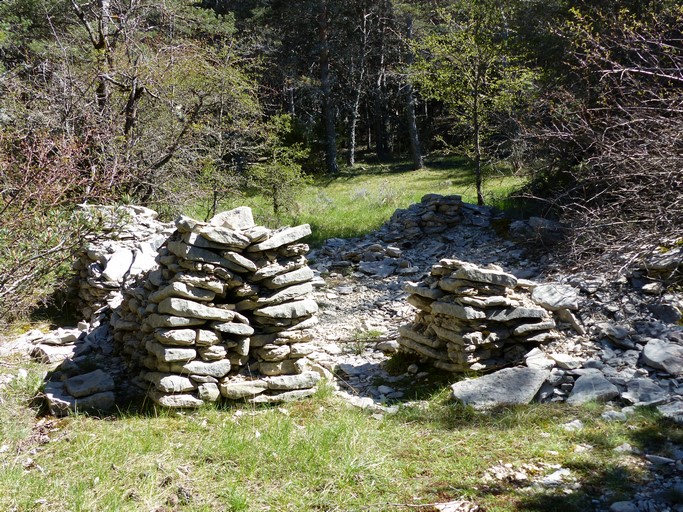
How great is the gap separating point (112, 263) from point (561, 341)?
5.75 m

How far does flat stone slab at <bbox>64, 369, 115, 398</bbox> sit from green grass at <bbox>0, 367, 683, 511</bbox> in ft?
1.17

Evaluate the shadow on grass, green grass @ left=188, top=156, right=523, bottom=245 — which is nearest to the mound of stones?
green grass @ left=188, top=156, right=523, bottom=245

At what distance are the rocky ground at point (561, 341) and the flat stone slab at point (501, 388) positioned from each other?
0.21 m

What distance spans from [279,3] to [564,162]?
19.7 meters

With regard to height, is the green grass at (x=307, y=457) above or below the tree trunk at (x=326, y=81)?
below

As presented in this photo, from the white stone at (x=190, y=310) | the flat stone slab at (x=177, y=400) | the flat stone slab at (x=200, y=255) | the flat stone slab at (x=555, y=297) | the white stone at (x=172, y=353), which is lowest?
the flat stone slab at (x=177, y=400)

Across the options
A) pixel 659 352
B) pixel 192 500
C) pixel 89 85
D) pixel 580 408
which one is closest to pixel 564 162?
pixel 659 352

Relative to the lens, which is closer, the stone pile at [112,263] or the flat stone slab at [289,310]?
the flat stone slab at [289,310]

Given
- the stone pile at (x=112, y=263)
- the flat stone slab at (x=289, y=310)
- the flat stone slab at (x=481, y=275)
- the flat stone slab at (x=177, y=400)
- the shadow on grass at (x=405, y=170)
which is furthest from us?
the shadow on grass at (x=405, y=170)

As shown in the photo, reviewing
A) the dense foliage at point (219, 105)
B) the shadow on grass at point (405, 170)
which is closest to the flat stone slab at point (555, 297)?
the dense foliage at point (219, 105)

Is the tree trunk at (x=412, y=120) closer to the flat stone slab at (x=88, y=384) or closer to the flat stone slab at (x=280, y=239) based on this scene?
the flat stone slab at (x=280, y=239)

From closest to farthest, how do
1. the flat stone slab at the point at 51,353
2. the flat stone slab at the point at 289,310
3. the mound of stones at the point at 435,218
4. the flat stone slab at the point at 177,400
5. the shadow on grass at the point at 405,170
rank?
the flat stone slab at the point at 177,400 → the flat stone slab at the point at 289,310 → the flat stone slab at the point at 51,353 → the mound of stones at the point at 435,218 → the shadow on grass at the point at 405,170

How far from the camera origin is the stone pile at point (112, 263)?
778cm

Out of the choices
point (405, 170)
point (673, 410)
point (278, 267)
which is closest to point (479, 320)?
point (673, 410)
